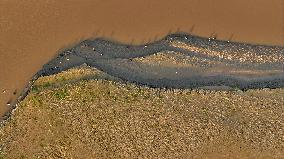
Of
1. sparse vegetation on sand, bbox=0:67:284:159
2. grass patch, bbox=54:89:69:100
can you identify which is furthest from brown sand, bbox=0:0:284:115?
sparse vegetation on sand, bbox=0:67:284:159

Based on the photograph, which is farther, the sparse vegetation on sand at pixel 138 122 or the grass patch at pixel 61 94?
the grass patch at pixel 61 94

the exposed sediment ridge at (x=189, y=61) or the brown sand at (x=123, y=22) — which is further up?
the brown sand at (x=123, y=22)

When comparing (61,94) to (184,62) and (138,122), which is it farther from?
(184,62)

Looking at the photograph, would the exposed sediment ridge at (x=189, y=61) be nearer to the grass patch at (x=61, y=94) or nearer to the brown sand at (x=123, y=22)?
the brown sand at (x=123, y=22)

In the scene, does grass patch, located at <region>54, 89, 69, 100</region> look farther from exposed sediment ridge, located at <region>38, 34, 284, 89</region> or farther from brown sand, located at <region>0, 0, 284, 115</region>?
brown sand, located at <region>0, 0, 284, 115</region>

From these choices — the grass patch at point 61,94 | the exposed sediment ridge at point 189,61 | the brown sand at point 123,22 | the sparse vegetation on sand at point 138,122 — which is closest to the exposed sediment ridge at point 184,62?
the exposed sediment ridge at point 189,61

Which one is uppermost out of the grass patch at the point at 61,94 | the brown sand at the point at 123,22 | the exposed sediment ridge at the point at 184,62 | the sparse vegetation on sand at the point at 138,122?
the brown sand at the point at 123,22

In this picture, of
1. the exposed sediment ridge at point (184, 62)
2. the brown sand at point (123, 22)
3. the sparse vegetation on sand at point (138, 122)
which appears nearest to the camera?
the sparse vegetation on sand at point (138, 122)

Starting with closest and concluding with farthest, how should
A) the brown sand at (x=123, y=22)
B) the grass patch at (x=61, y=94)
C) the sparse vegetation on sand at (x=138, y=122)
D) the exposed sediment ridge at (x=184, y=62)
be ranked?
the sparse vegetation on sand at (x=138, y=122) → the grass patch at (x=61, y=94) → the exposed sediment ridge at (x=184, y=62) → the brown sand at (x=123, y=22)
